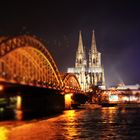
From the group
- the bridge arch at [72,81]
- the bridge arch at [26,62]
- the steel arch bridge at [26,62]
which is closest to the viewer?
the steel arch bridge at [26,62]

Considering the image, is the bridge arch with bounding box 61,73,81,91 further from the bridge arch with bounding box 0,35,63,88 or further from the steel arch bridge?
the bridge arch with bounding box 0,35,63,88

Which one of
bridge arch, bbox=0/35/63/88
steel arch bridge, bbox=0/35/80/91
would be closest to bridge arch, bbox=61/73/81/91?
steel arch bridge, bbox=0/35/80/91

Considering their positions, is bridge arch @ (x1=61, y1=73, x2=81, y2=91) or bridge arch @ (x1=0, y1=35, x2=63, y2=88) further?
bridge arch @ (x1=61, y1=73, x2=81, y2=91)

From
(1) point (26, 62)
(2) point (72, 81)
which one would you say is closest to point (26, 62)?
(1) point (26, 62)

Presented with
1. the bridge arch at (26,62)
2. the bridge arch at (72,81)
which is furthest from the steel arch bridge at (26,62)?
the bridge arch at (72,81)

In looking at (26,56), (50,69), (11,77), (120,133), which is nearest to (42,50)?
(26,56)

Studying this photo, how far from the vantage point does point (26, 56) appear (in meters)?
98.1

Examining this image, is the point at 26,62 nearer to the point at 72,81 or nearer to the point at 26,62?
the point at 26,62

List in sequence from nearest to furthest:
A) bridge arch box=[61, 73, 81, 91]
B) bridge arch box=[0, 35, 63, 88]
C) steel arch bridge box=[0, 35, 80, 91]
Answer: steel arch bridge box=[0, 35, 80, 91] → bridge arch box=[0, 35, 63, 88] → bridge arch box=[61, 73, 81, 91]

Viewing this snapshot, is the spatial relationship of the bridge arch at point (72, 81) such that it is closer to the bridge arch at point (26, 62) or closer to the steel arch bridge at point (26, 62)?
the steel arch bridge at point (26, 62)

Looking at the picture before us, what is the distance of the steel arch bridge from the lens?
74812 mm

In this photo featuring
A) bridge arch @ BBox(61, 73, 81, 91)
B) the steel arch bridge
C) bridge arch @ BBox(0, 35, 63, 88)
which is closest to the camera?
the steel arch bridge

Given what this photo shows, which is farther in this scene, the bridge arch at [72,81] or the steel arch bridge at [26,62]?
the bridge arch at [72,81]

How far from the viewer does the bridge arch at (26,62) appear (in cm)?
7531
